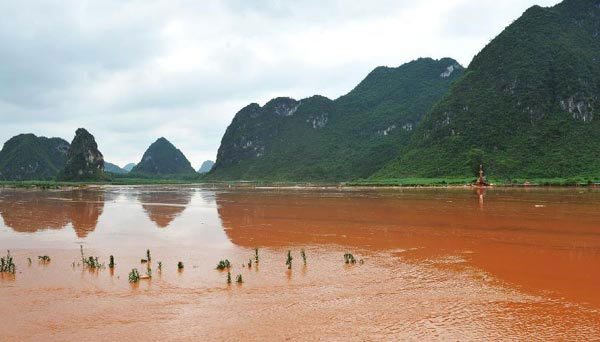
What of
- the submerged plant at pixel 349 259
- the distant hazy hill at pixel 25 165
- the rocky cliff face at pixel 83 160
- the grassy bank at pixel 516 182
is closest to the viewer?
the submerged plant at pixel 349 259

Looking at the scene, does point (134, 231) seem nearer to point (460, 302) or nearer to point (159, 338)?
point (159, 338)

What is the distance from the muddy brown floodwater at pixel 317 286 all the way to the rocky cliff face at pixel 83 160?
5803 inches

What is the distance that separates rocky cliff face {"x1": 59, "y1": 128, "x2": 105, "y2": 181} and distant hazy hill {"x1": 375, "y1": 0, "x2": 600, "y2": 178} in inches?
4410

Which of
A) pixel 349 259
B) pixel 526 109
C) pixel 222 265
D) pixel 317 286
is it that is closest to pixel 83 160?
pixel 526 109

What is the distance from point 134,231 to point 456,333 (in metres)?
21.6

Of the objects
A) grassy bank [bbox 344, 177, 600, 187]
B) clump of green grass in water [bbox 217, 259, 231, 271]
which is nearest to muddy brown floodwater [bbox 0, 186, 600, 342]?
clump of green grass in water [bbox 217, 259, 231, 271]

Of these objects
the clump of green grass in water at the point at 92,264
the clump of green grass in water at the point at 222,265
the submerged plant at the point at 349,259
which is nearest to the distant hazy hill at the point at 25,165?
the clump of green grass in water at the point at 92,264

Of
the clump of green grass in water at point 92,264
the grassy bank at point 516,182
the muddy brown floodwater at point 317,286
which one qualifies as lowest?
the muddy brown floodwater at point 317,286

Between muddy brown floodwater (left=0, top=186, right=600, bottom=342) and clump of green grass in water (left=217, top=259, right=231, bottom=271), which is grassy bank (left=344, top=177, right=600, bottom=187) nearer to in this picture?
muddy brown floodwater (left=0, top=186, right=600, bottom=342)

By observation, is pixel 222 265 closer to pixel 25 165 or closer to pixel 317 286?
pixel 317 286

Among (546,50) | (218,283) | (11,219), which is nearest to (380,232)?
(218,283)

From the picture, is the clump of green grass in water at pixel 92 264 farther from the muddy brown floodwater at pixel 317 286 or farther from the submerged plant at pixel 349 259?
the submerged plant at pixel 349 259

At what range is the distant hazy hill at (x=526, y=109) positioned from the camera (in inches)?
3595

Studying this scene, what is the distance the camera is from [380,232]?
937 inches
